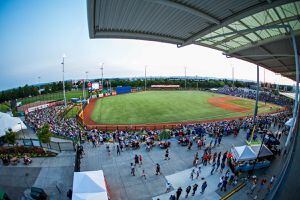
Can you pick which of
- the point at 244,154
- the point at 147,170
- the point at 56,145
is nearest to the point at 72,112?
the point at 56,145

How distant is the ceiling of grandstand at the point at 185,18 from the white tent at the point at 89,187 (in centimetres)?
981

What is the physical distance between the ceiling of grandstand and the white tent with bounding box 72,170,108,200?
9.81 meters

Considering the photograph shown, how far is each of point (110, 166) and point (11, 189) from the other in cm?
736

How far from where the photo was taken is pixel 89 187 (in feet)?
40.1

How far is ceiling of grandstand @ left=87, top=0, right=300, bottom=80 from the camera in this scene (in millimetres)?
12406

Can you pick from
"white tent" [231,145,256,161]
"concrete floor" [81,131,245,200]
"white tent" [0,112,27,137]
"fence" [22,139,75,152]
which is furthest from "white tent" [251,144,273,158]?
"white tent" [0,112,27,137]

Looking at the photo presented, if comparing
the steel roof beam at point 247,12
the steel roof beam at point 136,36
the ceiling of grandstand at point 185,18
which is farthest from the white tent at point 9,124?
the steel roof beam at point 247,12

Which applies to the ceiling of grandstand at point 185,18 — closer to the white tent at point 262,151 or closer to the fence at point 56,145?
the white tent at point 262,151

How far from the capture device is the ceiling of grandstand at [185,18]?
12.4 m

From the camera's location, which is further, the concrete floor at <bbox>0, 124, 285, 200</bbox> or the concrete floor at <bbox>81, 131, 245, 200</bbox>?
the concrete floor at <bbox>0, 124, 285, 200</bbox>

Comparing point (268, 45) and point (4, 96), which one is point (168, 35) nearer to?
point (268, 45)

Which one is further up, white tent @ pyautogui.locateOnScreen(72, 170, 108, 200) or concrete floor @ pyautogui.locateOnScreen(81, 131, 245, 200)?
white tent @ pyautogui.locateOnScreen(72, 170, 108, 200)

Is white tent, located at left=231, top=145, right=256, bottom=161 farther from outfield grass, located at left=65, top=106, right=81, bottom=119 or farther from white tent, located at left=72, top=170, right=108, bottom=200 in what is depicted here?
outfield grass, located at left=65, top=106, right=81, bottom=119

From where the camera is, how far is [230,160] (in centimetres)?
1656
